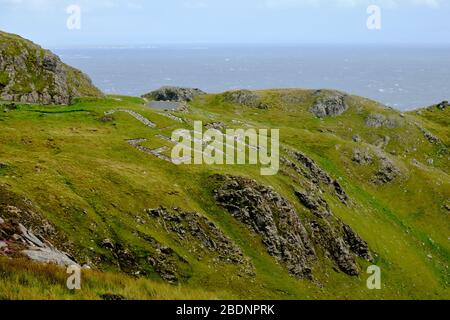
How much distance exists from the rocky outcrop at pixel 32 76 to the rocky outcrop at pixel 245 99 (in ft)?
137

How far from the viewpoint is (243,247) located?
45.6m

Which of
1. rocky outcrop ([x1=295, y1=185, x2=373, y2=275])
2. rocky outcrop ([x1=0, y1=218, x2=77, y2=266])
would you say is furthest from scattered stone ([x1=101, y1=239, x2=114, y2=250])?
rocky outcrop ([x1=295, y1=185, x2=373, y2=275])

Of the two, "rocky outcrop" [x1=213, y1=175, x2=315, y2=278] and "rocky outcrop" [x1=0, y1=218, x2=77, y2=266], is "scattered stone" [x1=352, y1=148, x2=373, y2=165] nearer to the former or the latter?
"rocky outcrop" [x1=213, y1=175, x2=315, y2=278]

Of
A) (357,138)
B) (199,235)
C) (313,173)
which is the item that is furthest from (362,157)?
(199,235)

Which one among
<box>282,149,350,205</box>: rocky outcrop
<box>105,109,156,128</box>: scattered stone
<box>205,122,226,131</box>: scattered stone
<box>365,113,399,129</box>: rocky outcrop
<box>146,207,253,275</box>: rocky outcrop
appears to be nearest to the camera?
<box>146,207,253,275</box>: rocky outcrop

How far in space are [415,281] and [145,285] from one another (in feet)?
161

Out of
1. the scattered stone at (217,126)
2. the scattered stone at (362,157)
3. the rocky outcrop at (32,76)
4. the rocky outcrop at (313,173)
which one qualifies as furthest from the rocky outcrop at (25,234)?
the scattered stone at (362,157)

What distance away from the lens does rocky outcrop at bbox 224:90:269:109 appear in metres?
126

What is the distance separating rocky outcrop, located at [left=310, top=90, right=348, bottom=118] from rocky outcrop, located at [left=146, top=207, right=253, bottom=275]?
83.8 metres

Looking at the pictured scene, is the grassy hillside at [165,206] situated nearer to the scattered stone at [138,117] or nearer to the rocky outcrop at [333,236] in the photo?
the scattered stone at [138,117]

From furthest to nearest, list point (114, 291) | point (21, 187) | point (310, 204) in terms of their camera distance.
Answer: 1. point (310, 204)
2. point (21, 187)
3. point (114, 291)

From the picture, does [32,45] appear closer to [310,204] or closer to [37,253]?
[310,204]

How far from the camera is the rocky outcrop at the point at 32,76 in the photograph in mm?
86406
